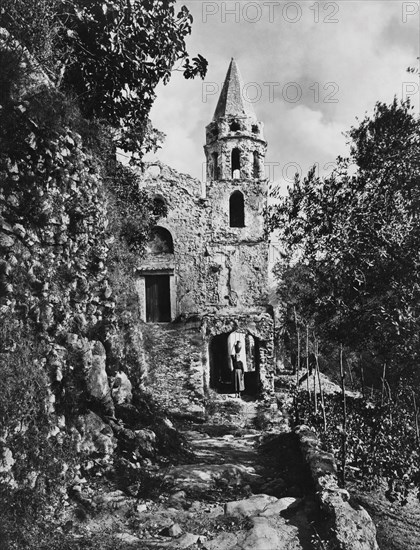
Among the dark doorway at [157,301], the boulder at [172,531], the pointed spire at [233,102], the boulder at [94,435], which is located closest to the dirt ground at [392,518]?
the boulder at [172,531]

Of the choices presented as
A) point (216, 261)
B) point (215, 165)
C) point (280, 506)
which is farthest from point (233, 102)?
point (280, 506)

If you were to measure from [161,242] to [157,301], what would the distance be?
2.50 m

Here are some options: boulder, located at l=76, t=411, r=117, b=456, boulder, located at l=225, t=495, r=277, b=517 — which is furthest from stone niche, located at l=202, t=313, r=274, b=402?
boulder, located at l=225, t=495, r=277, b=517

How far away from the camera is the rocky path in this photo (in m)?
5.47

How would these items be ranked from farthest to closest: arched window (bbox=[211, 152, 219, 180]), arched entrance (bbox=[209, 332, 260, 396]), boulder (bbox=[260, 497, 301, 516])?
arched window (bbox=[211, 152, 219, 180]) → arched entrance (bbox=[209, 332, 260, 396]) → boulder (bbox=[260, 497, 301, 516])

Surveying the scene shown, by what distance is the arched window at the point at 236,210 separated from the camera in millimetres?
22125

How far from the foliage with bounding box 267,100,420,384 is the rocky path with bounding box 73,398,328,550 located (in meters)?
2.61

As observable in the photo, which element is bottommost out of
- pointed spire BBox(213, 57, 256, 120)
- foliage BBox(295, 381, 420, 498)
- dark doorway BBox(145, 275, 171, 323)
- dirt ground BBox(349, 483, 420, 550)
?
dirt ground BBox(349, 483, 420, 550)

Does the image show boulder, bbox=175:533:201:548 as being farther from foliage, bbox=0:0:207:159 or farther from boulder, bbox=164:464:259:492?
foliage, bbox=0:0:207:159

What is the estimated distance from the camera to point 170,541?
17.8 feet

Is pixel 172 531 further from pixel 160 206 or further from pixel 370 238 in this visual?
pixel 160 206

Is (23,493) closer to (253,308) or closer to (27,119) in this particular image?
(27,119)

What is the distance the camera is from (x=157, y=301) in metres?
20.5

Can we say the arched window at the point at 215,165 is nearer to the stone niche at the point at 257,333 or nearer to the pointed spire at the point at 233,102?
the pointed spire at the point at 233,102
